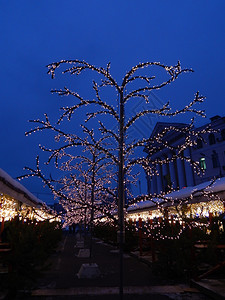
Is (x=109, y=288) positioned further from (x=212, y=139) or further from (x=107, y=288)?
(x=212, y=139)

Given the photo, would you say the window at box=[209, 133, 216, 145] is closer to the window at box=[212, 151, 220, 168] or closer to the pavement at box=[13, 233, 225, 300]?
the window at box=[212, 151, 220, 168]

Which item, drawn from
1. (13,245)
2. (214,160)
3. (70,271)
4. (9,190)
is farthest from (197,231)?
(214,160)

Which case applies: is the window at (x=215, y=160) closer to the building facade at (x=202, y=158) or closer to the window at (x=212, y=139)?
the building facade at (x=202, y=158)

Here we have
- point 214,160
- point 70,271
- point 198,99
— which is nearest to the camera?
point 198,99

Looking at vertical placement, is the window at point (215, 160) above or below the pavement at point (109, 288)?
above

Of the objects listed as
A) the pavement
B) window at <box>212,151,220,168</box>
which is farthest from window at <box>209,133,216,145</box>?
the pavement

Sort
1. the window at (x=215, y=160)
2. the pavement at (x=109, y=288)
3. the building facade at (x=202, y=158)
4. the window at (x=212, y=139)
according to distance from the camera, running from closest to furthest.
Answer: the pavement at (x=109, y=288) → the building facade at (x=202, y=158) → the window at (x=215, y=160) → the window at (x=212, y=139)

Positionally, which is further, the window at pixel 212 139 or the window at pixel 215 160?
the window at pixel 212 139

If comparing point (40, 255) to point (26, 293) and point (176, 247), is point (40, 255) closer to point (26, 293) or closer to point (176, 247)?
point (26, 293)

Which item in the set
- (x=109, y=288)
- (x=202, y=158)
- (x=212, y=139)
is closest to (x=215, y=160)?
(x=202, y=158)

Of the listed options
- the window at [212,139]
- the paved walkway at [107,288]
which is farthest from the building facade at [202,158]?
the paved walkway at [107,288]

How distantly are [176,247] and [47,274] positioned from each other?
14.5 ft

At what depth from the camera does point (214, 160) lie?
40.1 metres

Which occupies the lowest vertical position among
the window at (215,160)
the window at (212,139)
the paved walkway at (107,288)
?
the paved walkway at (107,288)
